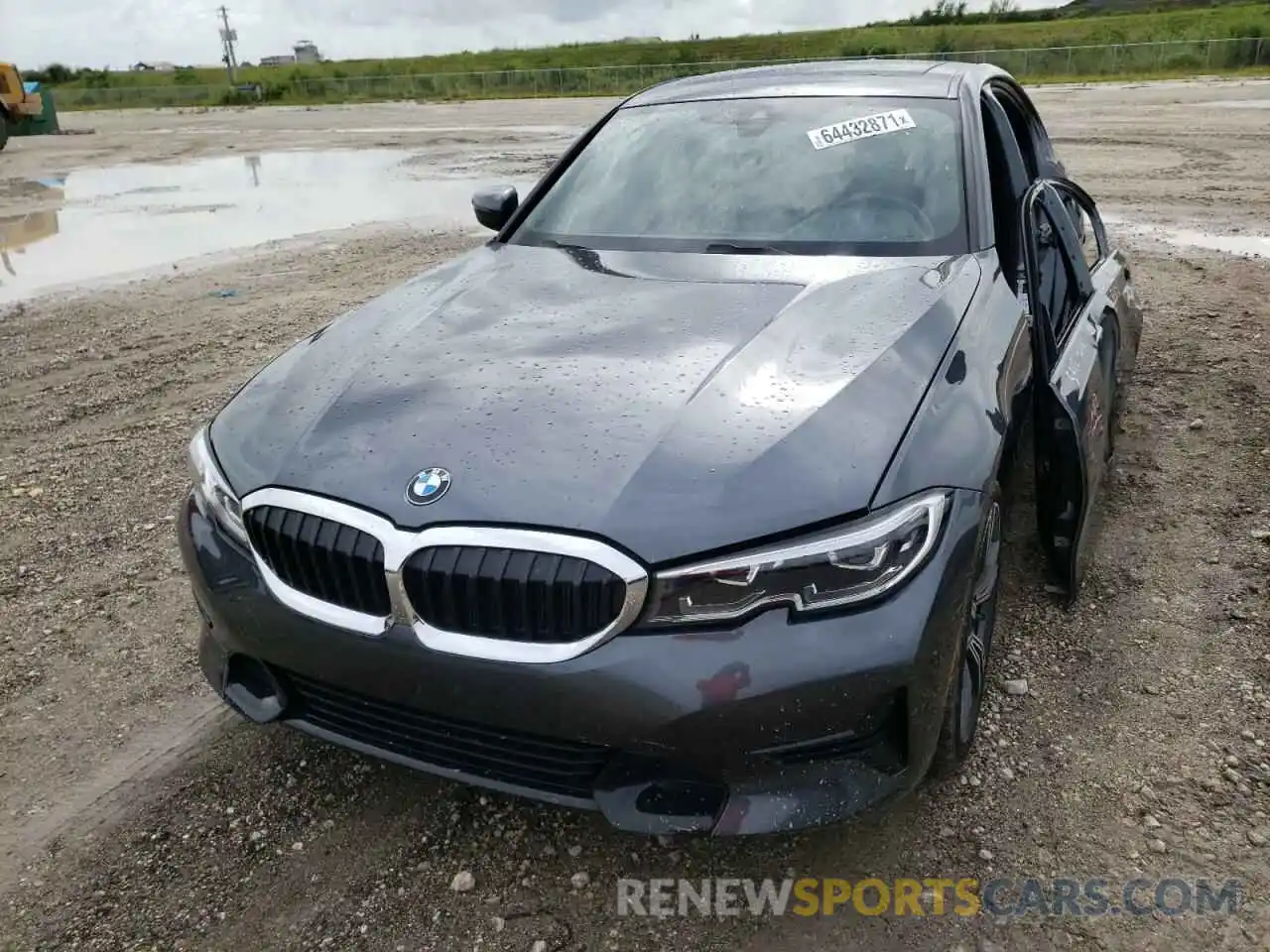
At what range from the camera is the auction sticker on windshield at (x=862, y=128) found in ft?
10.8

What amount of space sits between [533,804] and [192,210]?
39.1ft

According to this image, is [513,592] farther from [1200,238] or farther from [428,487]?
[1200,238]

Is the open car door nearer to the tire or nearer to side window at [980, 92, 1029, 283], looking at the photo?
side window at [980, 92, 1029, 283]

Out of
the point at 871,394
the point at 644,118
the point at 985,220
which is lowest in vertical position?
the point at 871,394

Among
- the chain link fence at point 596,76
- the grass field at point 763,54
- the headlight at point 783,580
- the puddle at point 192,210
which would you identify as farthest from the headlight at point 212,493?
the grass field at point 763,54

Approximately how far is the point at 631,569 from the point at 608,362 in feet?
2.31

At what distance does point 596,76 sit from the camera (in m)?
40.1

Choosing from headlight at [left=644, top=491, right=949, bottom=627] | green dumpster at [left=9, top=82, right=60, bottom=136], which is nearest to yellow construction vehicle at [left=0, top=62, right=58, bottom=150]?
green dumpster at [left=9, top=82, right=60, bottom=136]

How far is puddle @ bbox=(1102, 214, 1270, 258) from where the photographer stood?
289 inches

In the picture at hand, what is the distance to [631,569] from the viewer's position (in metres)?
1.81

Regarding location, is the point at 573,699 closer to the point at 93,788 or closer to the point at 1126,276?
the point at 93,788

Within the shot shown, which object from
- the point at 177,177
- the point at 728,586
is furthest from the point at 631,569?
the point at 177,177

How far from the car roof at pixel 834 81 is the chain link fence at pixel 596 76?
1713cm

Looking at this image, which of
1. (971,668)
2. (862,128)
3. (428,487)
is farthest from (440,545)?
(862,128)
